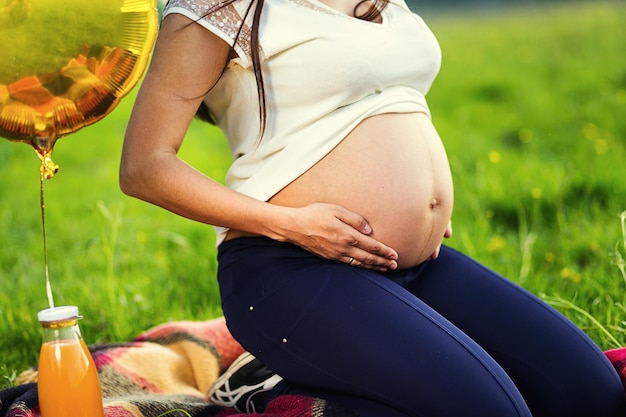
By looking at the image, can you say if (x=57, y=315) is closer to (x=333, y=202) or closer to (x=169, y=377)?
(x=333, y=202)

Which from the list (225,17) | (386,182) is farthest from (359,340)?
(225,17)

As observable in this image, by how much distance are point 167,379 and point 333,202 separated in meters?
0.86

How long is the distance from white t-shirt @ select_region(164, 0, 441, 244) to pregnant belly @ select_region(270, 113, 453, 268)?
3 centimetres

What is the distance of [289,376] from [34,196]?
139 inches

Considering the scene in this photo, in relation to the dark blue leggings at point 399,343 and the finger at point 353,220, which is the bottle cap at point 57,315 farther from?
the finger at point 353,220

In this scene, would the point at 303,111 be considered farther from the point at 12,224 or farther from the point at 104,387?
the point at 12,224

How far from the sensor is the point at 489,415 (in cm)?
178

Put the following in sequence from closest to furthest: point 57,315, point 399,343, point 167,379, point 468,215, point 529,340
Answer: point 57,315, point 399,343, point 529,340, point 167,379, point 468,215

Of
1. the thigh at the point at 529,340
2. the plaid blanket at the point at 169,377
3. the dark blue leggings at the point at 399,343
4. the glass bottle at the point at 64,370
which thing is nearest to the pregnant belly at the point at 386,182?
the dark blue leggings at the point at 399,343

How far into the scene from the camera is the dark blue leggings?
1799 mm

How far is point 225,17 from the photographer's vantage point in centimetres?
186

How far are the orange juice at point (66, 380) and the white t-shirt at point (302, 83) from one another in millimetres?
527

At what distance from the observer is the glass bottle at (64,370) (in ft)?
5.64

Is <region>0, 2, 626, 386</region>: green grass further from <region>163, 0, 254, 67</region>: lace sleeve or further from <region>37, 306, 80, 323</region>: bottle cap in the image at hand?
<region>163, 0, 254, 67</region>: lace sleeve
